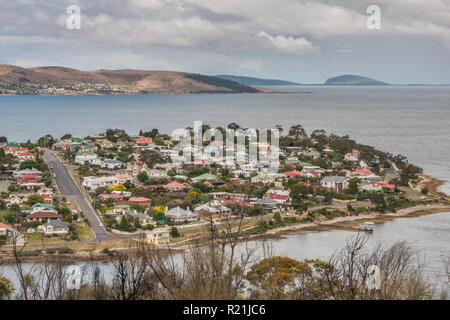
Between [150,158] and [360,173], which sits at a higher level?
[150,158]

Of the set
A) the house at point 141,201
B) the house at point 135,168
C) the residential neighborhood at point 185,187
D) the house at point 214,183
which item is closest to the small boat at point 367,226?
the residential neighborhood at point 185,187

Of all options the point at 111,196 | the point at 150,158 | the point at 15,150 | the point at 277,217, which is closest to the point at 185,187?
the point at 111,196

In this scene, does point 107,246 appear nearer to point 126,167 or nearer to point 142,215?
point 142,215

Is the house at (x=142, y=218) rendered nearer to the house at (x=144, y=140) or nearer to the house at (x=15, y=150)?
the house at (x=15, y=150)

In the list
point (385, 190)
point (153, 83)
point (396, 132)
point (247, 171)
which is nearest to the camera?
point (385, 190)

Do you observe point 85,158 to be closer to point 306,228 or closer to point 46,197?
point 46,197

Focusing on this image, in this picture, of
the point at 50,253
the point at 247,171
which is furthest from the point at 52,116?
the point at 50,253
